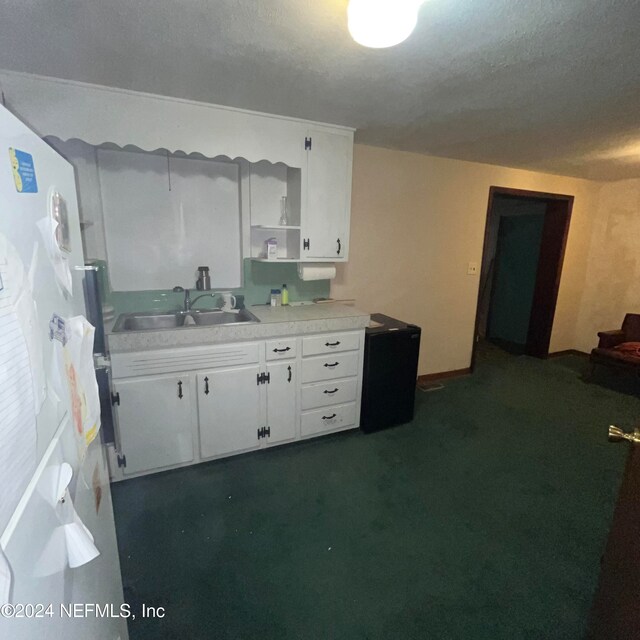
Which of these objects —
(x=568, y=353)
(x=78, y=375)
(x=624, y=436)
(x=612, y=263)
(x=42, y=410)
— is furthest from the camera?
(x=568, y=353)

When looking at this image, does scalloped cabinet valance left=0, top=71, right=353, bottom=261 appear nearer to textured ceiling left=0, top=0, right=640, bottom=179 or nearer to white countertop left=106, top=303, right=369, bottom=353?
textured ceiling left=0, top=0, right=640, bottom=179

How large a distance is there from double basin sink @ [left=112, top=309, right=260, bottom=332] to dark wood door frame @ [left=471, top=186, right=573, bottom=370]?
2749 mm

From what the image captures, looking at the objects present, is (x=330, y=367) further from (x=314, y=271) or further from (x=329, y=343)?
(x=314, y=271)

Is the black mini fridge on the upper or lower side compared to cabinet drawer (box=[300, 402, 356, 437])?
upper

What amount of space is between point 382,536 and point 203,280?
201 cm

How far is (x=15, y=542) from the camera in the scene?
1.42 feet

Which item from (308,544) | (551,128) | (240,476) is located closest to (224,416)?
(240,476)

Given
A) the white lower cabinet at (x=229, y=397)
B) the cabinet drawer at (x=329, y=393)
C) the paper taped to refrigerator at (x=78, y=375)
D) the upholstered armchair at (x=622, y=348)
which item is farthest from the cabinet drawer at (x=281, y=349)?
the upholstered armchair at (x=622, y=348)

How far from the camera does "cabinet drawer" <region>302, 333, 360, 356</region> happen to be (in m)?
2.40

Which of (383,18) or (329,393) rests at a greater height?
(383,18)

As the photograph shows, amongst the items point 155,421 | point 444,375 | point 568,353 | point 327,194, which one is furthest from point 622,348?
point 155,421

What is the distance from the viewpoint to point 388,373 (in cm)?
269

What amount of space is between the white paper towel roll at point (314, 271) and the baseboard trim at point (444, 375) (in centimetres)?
173

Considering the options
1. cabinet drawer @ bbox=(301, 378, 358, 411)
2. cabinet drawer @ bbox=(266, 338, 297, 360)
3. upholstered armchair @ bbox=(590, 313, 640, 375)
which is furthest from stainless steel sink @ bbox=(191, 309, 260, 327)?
upholstered armchair @ bbox=(590, 313, 640, 375)
